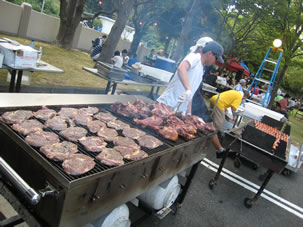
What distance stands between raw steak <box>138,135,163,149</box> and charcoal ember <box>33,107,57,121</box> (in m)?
1.03

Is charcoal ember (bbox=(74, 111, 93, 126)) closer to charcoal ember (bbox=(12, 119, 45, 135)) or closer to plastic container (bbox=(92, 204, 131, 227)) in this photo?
charcoal ember (bbox=(12, 119, 45, 135))

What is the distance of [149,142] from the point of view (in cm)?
269

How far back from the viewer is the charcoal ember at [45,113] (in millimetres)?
2478

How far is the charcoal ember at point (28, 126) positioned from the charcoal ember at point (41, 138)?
0.20ft

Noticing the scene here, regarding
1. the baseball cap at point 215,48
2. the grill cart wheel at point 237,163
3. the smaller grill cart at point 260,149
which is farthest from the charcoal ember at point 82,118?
the grill cart wheel at point 237,163

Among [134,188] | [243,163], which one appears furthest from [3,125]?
[243,163]

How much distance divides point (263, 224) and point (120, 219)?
352cm

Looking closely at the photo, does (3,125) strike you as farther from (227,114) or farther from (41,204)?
(227,114)

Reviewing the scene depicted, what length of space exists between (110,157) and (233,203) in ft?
12.9

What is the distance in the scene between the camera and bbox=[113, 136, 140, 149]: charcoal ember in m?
2.49

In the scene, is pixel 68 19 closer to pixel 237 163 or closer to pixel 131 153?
pixel 237 163

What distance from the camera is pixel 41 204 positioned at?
1780mm

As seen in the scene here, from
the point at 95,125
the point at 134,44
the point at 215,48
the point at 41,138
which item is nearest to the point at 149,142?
the point at 95,125

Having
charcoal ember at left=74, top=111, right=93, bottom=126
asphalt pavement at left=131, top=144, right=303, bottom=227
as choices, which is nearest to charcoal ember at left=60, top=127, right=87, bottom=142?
charcoal ember at left=74, top=111, right=93, bottom=126
